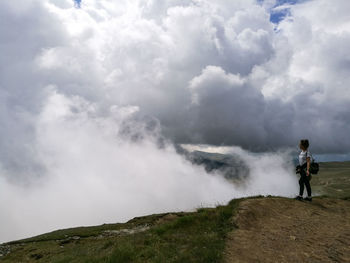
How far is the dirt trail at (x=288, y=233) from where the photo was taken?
9594 mm

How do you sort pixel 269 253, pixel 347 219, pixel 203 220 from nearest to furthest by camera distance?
1. pixel 269 253
2. pixel 203 220
3. pixel 347 219

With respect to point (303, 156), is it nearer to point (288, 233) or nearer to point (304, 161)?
point (304, 161)

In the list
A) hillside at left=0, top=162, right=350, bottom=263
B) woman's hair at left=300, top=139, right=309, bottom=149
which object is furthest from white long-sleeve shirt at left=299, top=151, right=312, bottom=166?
hillside at left=0, top=162, right=350, bottom=263

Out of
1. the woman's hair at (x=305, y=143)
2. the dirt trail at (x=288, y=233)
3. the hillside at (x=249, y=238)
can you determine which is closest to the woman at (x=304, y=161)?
the woman's hair at (x=305, y=143)

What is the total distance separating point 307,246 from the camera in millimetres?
10508

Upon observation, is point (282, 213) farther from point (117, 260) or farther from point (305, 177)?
point (117, 260)

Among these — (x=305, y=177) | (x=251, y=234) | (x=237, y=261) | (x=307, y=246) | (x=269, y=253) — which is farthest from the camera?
(x=305, y=177)

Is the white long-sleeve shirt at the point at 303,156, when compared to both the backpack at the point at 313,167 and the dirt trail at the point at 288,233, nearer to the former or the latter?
the backpack at the point at 313,167

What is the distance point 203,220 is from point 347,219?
9.07 meters

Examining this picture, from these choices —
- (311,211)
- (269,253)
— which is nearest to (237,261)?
(269,253)

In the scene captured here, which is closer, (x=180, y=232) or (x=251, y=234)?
(x=251, y=234)

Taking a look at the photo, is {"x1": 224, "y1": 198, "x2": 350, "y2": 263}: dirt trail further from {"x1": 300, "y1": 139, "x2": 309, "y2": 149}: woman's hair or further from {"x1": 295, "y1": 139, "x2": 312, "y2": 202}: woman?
{"x1": 300, "y1": 139, "x2": 309, "y2": 149}: woman's hair

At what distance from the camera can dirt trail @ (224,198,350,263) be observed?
9.59m

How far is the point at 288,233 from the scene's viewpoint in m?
11.8
